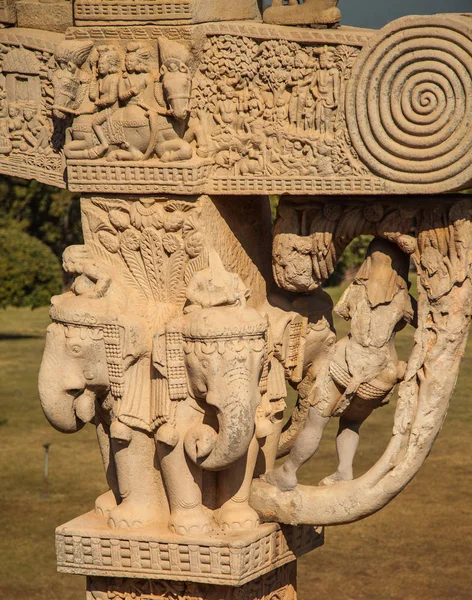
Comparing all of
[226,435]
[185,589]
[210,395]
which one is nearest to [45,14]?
[210,395]

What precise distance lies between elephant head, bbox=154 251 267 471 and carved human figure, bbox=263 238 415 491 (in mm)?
341

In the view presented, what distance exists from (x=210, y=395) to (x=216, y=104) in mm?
1259

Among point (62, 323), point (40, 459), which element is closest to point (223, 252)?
point (62, 323)

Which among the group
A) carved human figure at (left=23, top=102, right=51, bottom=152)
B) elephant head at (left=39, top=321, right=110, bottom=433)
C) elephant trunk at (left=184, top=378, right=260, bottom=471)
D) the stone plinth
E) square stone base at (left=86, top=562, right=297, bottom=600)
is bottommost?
square stone base at (left=86, top=562, right=297, bottom=600)

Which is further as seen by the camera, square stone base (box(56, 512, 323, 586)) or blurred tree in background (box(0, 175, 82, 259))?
blurred tree in background (box(0, 175, 82, 259))

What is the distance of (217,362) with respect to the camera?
6246 millimetres

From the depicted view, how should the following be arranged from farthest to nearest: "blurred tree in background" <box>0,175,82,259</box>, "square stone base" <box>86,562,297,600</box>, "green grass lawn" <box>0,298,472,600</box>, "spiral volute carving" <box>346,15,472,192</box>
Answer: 1. "blurred tree in background" <box>0,175,82,259</box>
2. "green grass lawn" <box>0,298,472,600</box>
3. "square stone base" <box>86,562,297,600</box>
4. "spiral volute carving" <box>346,15,472,192</box>

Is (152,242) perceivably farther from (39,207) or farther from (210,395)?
(39,207)

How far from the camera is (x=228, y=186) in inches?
253

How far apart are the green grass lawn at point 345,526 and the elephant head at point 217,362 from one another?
5.63m

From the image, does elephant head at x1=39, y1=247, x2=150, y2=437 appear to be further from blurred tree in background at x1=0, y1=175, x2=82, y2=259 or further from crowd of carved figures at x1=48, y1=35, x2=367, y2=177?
blurred tree in background at x1=0, y1=175, x2=82, y2=259

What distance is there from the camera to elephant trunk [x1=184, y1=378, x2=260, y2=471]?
20.5 ft

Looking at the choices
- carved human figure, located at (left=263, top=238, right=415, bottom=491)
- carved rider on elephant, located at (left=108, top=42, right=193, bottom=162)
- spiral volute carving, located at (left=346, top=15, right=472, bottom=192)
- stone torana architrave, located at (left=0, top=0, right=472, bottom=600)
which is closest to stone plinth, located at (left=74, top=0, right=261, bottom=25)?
stone torana architrave, located at (left=0, top=0, right=472, bottom=600)

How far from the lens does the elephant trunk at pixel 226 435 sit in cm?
625
